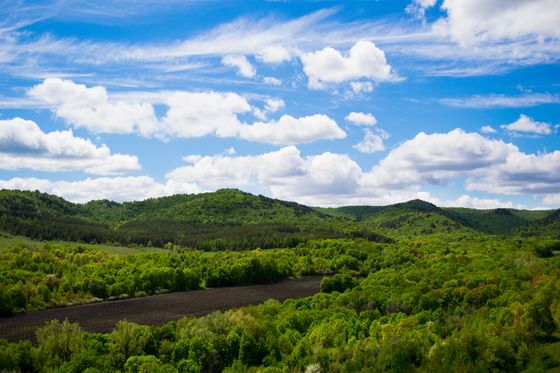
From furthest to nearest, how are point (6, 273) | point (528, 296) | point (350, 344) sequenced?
point (6, 273)
point (528, 296)
point (350, 344)

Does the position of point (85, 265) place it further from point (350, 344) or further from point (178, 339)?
point (350, 344)

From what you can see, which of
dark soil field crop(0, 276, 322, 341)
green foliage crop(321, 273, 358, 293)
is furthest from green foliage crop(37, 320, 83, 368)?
green foliage crop(321, 273, 358, 293)

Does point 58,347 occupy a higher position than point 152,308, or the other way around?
point 58,347

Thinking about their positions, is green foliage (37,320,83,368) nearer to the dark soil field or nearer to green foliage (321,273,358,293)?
the dark soil field

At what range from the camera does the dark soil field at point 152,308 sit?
114469 millimetres

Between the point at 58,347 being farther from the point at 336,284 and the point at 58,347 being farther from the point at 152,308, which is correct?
the point at 336,284

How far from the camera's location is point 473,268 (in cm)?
16050

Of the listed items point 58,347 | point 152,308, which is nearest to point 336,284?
point 152,308

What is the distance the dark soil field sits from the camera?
11447 centimetres

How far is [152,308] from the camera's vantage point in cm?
A: 13950

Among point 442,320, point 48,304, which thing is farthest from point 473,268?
point 48,304

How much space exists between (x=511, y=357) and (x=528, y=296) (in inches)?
1406

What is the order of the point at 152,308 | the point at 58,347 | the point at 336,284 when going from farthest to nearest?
1. the point at 336,284
2. the point at 152,308
3. the point at 58,347

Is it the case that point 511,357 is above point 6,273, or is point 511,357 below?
below
